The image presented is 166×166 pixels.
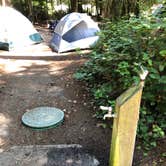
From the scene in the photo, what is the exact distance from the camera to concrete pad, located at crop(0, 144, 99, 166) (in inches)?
117

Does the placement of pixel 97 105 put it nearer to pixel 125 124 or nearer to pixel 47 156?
pixel 47 156

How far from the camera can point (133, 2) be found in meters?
10.7

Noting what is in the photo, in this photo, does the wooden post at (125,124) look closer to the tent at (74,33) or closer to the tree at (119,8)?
the tent at (74,33)

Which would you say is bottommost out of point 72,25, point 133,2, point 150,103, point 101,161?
point 101,161

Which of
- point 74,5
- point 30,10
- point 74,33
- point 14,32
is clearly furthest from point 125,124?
point 30,10

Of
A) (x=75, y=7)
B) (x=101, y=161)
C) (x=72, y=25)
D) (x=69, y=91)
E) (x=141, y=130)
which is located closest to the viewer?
(x=101, y=161)

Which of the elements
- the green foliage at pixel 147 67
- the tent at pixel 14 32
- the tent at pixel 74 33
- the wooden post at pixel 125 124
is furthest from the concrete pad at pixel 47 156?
the tent at pixel 14 32

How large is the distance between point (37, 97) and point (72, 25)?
395cm

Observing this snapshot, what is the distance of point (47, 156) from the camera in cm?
307

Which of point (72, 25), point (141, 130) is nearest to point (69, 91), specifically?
point (141, 130)

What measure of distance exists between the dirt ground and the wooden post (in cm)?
42

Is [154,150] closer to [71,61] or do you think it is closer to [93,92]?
[93,92]

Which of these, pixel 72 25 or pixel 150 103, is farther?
pixel 72 25

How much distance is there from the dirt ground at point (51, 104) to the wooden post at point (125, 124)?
424mm
